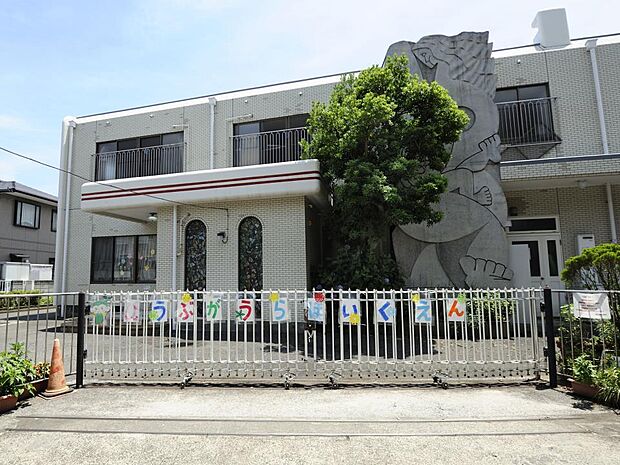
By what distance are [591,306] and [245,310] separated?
18.8 feet

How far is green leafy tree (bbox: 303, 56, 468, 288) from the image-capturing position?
29.8 ft

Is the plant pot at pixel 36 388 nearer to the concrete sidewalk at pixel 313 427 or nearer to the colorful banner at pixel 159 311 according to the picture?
the concrete sidewalk at pixel 313 427

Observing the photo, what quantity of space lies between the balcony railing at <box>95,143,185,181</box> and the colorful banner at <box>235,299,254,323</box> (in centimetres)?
1000

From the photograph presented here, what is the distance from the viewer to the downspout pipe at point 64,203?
14867 mm

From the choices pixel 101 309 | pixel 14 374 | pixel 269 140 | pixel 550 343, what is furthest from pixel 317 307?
pixel 269 140

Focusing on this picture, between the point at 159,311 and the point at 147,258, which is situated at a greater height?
the point at 147,258

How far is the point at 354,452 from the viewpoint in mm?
3801

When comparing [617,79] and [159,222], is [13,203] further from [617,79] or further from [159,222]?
[617,79]

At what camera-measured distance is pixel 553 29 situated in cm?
1295

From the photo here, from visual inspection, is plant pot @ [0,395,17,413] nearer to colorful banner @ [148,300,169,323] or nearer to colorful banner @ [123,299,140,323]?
colorful banner @ [123,299,140,323]

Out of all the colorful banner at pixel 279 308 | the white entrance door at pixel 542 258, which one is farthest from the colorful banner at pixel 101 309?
the white entrance door at pixel 542 258

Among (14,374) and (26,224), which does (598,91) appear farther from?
(26,224)

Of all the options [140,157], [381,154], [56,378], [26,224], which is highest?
[140,157]

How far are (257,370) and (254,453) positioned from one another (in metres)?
2.66
